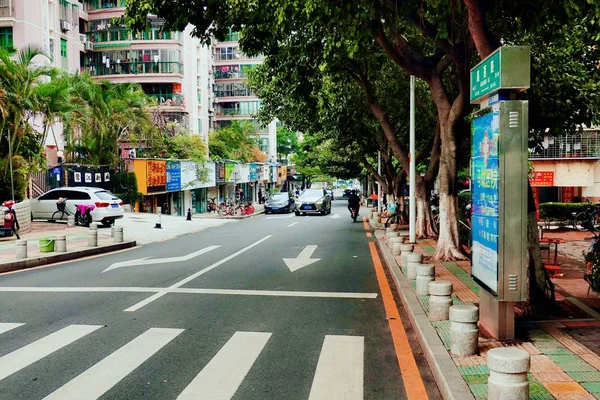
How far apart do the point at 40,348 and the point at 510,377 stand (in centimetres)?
490

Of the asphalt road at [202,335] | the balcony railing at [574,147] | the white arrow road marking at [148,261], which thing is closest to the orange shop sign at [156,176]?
the white arrow road marking at [148,261]

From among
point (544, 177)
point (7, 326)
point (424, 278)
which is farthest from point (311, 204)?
point (7, 326)

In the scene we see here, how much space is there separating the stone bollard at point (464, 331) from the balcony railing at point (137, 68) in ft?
140

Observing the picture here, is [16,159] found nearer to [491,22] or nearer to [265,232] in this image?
[265,232]

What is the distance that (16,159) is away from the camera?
2225 cm

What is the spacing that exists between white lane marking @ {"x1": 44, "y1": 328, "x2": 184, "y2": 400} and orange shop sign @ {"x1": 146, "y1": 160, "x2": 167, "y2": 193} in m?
29.0

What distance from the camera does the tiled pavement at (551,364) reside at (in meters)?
4.73

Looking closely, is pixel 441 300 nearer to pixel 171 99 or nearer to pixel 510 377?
pixel 510 377

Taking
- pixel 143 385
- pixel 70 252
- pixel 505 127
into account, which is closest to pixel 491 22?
pixel 505 127

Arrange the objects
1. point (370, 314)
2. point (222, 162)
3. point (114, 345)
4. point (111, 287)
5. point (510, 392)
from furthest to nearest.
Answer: point (222, 162) < point (111, 287) < point (370, 314) < point (114, 345) < point (510, 392)

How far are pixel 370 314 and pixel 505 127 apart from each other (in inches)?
136

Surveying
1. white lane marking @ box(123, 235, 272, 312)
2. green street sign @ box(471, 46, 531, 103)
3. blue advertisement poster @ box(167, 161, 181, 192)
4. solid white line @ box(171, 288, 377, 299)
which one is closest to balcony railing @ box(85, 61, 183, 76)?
blue advertisement poster @ box(167, 161, 181, 192)

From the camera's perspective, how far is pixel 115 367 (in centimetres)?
570

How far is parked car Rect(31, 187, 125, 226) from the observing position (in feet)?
77.1
